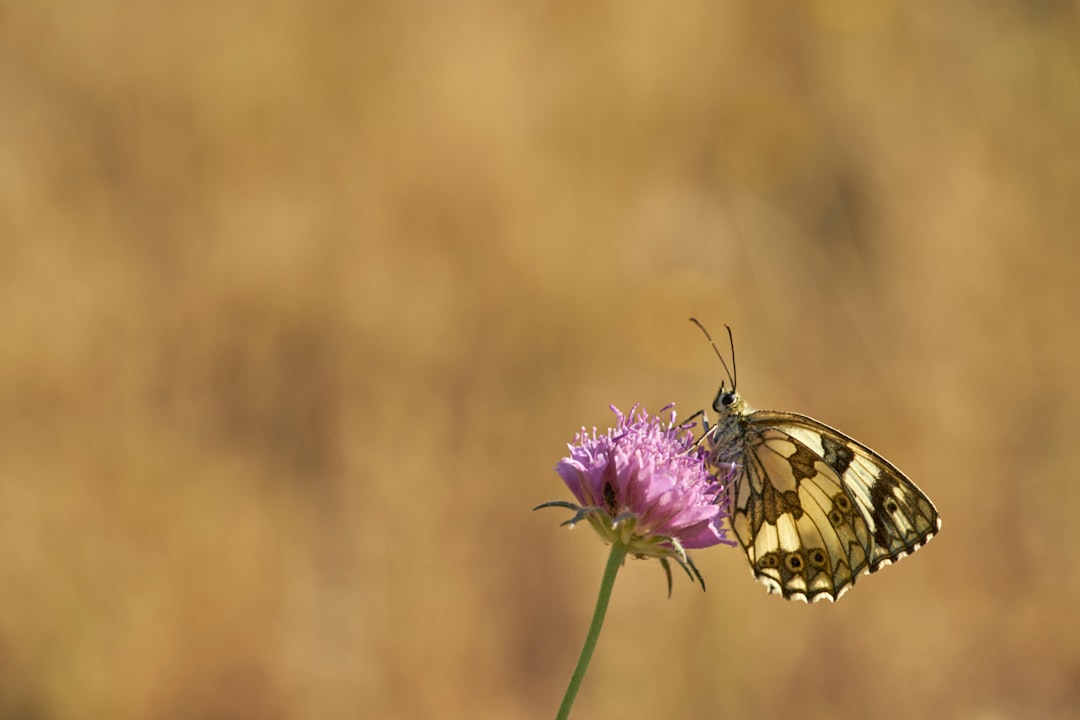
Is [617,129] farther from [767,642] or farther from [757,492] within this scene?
[757,492]

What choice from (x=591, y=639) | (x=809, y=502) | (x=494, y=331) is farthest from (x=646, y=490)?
(x=494, y=331)

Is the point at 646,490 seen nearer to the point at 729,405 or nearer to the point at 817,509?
the point at 729,405

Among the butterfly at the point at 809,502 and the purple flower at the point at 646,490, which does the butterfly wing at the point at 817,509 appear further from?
the purple flower at the point at 646,490

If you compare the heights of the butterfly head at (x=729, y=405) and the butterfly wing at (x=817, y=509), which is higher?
the butterfly head at (x=729, y=405)

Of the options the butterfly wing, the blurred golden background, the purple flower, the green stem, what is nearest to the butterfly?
the butterfly wing

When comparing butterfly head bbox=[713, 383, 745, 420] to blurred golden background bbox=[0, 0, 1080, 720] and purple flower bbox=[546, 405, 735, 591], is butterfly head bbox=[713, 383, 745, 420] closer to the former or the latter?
purple flower bbox=[546, 405, 735, 591]

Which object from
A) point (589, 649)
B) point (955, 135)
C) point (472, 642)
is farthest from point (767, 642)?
point (955, 135)

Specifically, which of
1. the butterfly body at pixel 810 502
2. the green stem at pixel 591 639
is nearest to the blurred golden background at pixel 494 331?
the butterfly body at pixel 810 502
